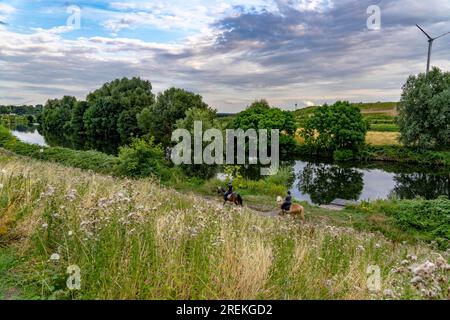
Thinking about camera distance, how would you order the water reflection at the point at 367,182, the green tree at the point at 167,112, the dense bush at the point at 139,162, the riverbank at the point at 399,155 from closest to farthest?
the dense bush at the point at 139,162 < the water reflection at the point at 367,182 < the riverbank at the point at 399,155 < the green tree at the point at 167,112

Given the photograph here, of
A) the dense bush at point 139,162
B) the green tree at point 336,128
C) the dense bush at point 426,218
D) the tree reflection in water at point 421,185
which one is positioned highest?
the green tree at point 336,128

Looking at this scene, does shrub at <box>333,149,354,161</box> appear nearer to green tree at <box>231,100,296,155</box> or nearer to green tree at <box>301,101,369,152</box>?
green tree at <box>301,101,369,152</box>

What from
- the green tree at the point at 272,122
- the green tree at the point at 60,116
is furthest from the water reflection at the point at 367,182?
the green tree at the point at 60,116

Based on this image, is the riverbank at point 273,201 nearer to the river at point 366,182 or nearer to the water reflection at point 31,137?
the river at point 366,182

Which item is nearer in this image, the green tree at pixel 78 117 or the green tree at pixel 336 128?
the green tree at pixel 336 128

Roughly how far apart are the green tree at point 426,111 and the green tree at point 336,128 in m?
6.56

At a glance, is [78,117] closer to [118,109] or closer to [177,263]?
[118,109]

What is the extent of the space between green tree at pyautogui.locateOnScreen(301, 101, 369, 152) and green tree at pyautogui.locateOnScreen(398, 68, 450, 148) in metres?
6.56

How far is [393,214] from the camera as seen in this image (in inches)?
798

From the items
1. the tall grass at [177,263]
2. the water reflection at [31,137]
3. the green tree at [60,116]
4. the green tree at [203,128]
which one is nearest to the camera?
the tall grass at [177,263]

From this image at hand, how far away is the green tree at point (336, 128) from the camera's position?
60.8 m

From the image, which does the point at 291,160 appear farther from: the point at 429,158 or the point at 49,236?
the point at 49,236

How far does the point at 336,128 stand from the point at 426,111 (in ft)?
44.3
